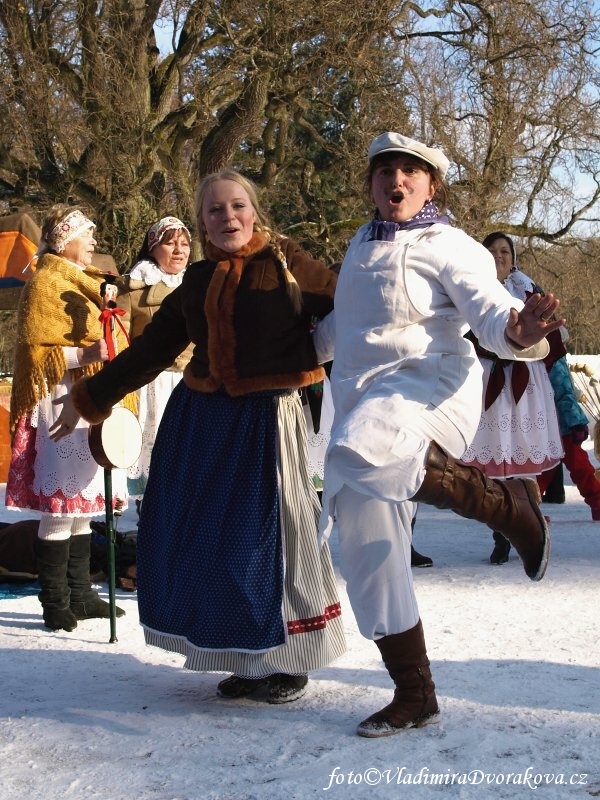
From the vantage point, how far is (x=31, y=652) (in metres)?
3.89

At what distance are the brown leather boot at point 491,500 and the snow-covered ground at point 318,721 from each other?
47cm

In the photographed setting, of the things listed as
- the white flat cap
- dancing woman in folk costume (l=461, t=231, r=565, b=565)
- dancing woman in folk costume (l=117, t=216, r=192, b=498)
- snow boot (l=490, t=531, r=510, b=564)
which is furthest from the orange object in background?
the white flat cap

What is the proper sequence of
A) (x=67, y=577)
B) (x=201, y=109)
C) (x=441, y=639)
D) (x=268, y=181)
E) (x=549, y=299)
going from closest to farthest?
1. (x=549, y=299)
2. (x=441, y=639)
3. (x=67, y=577)
4. (x=201, y=109)
5. (x=268, y=181)

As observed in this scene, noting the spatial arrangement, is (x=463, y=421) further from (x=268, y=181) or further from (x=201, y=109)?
(x=268, y=181)

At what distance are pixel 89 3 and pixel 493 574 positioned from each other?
9.24 metres

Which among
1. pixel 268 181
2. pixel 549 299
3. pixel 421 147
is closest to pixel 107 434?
pixel 421 147

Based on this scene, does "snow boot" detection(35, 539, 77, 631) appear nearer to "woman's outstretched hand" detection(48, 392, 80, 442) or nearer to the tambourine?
the tambourine

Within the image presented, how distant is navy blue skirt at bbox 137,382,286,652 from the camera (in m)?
3.11

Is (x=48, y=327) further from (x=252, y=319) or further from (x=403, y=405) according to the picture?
(x=403, y=405)

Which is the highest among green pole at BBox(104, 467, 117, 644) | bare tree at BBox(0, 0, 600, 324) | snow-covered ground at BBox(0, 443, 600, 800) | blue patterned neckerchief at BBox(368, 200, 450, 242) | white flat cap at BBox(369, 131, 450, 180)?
bare tree at BBox(0, 0, 600, 324)

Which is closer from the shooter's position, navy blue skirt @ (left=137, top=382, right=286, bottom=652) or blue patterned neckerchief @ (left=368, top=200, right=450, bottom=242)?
blue patterned neckerchief @ (left=368, top=200, right=450, bottom=242)

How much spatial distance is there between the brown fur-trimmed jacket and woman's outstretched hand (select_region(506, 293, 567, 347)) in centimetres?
87

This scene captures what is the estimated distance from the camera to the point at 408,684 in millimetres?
2881

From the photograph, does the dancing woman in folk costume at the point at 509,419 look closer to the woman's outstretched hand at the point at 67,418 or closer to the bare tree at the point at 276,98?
the woman's outstretched hand at the point at 67,418
